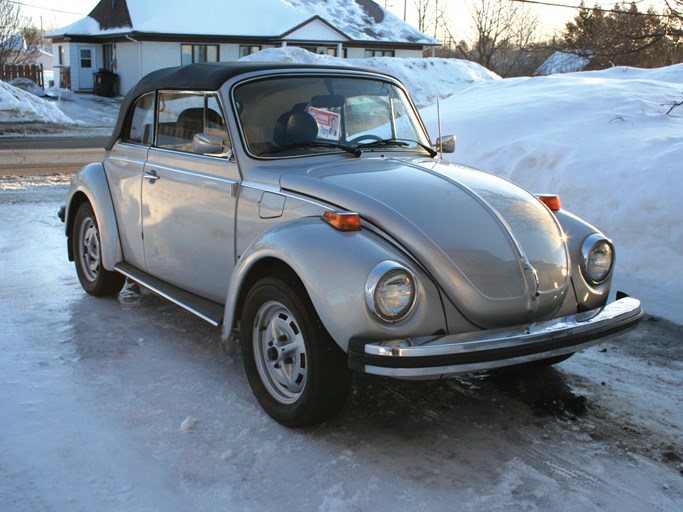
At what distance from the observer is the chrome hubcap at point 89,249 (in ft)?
20.5

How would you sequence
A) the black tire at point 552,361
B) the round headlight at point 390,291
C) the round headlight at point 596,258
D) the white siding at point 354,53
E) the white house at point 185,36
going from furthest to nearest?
1. the white siding at point 354,53
2. the white house at point 185,36
3. the black tire at point 552,361
4. the round headlight at point 596,258
5. the round headlight at point 390,291

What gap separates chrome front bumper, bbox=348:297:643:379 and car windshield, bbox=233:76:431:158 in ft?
5.46

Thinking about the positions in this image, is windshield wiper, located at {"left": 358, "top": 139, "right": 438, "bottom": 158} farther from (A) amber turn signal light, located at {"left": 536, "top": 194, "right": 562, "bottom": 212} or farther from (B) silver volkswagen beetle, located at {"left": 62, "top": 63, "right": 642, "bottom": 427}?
(A) amber turn signal light, located at {"left": 536, "top": 194, "right": 562, "bottom": 212}

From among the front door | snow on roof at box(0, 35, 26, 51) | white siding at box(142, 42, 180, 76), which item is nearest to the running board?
white siding at box(142, 42, 180, 76)

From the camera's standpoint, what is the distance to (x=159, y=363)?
4852 mm

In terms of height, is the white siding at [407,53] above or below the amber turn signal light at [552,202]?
above

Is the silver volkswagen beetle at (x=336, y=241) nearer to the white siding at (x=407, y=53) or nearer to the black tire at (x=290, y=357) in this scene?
the black tire at (x=290, y=357)

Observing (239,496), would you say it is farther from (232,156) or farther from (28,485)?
(232,156)

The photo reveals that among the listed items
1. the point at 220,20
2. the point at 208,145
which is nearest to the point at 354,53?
the point at 220,20

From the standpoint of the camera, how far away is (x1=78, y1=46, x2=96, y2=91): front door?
127 feet

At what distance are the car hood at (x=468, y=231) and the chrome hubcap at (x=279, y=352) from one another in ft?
2.19

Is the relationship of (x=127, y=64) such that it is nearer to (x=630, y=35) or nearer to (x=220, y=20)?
(x=220, y=20)

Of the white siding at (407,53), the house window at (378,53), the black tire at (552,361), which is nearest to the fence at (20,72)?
the house window at (378,53)

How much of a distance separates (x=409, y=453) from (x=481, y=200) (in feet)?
4.58
